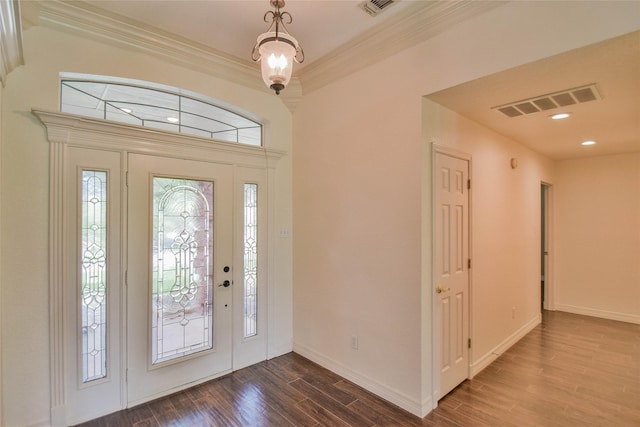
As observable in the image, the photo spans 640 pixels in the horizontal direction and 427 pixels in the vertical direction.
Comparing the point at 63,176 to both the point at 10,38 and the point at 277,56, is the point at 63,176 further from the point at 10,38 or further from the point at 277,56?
the point at 277,56

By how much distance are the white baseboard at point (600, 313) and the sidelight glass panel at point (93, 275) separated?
6700 mm

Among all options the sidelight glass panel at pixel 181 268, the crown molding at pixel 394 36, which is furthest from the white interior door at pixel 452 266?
the sidelight glass panel at pixel 181 268

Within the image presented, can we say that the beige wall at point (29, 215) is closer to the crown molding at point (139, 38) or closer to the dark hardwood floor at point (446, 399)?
the crown molding at point (139, 38)

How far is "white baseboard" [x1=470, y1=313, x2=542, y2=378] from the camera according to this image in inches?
123

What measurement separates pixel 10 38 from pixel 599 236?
288 inches

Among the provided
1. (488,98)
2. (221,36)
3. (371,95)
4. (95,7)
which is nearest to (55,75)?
(95,7)

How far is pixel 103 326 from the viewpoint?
249 centimetres

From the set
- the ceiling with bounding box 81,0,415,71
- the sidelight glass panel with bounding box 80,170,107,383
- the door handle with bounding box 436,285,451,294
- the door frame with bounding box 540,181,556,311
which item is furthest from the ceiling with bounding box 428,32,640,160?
the sidelight glass panel with bounding box 80,170,107,383

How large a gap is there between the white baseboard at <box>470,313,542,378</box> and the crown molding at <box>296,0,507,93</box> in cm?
315

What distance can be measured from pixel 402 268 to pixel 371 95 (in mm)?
1639

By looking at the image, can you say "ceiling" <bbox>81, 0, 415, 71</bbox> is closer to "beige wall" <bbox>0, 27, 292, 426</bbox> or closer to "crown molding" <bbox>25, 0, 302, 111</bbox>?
"crown molding" <bbox>25, 0, 302, 111</bbox>

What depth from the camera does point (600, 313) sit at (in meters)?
4.86

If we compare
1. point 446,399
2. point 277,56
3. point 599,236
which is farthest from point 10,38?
point 599,236

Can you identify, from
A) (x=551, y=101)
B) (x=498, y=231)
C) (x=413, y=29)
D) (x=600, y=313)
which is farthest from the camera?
(x=600, y=313)
